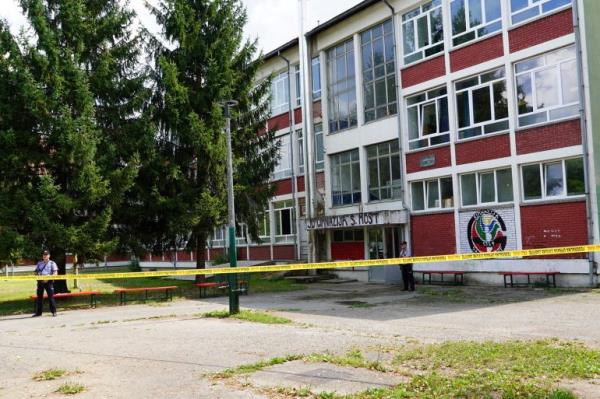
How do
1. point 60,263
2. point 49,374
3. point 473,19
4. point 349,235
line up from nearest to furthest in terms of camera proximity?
1. point 49,374
2. point 60,263
3. point 473,19
4. point 349,235

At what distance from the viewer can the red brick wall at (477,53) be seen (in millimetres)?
22381

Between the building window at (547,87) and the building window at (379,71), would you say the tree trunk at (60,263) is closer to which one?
the building window at (379,71)

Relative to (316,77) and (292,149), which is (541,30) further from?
(292,149)

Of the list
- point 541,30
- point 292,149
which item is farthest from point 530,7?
point 292,149

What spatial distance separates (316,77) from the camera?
31.8m

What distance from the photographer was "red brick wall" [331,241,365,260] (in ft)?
94.0

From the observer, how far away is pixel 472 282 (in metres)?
23.2

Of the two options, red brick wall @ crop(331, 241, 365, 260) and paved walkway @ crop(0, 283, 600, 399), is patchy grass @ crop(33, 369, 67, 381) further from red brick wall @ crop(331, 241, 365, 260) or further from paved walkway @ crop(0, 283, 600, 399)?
red brick wall @ crop(331, 241, 365, 260)

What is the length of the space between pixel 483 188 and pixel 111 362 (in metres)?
17.1

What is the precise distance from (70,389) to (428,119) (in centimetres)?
2031

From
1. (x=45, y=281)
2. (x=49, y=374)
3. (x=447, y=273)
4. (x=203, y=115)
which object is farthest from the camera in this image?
(x=203, y=115)

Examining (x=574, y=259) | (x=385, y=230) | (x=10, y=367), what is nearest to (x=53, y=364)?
(x=10, y=367)

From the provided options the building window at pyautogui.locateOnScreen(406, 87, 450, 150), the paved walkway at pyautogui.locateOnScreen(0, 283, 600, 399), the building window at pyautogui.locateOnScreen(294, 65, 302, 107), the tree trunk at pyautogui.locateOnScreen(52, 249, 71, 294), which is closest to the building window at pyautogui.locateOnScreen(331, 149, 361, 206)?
the building window at pyautogui.locateOnScreen(406, 87, 450, 150)

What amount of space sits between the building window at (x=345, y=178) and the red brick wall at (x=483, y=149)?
631cm
